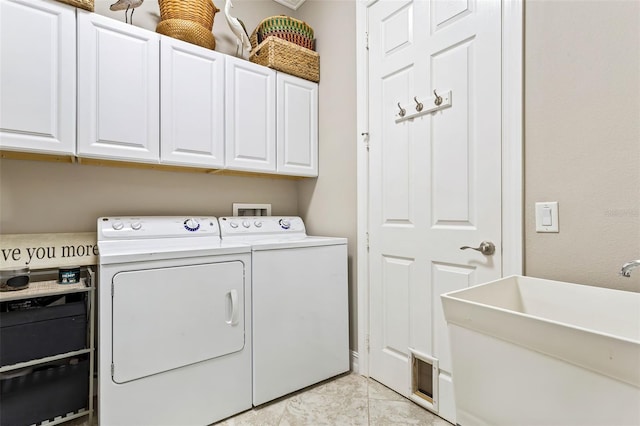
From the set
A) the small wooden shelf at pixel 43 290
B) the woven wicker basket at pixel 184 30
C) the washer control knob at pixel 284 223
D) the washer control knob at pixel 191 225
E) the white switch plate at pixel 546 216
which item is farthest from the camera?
the washer control knob at pixel 284 223

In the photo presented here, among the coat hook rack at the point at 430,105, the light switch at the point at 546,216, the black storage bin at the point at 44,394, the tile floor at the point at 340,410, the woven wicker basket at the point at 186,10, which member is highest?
the woven wicker basket at the point at 186,10

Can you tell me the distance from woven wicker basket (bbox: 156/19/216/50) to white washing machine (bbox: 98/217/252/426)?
3.78ft

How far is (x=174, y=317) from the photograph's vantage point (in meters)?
1.53

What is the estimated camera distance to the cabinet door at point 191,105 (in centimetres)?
186

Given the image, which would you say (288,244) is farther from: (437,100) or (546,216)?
(546,216)

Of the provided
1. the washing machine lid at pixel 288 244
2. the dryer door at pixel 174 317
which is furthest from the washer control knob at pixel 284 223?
the dryer door at pixel 174 317

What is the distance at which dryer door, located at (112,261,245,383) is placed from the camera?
142 centimetres

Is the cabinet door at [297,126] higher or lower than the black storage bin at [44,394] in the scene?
higher

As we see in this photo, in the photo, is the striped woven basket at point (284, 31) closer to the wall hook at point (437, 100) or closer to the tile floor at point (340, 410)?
the wall hook at point (437, 100)

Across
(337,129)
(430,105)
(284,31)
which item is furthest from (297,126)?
(430,105)

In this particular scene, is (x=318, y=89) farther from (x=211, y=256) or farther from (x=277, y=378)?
(x=277, y=378)

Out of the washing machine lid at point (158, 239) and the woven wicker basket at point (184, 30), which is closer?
the washing machine lid at point (158, 239)

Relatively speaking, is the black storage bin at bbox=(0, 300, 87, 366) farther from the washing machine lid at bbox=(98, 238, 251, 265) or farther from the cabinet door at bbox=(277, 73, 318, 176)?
the cabinet door at bbox=(277, 73, 318, 176)

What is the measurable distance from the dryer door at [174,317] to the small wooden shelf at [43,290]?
0.28 metres
